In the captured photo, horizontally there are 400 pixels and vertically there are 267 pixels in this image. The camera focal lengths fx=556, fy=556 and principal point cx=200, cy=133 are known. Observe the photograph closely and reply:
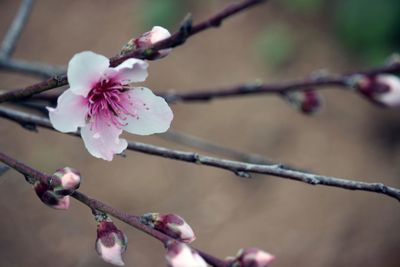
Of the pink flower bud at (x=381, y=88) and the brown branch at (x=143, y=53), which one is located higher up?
the pink flower bud at (x=381, y=88)

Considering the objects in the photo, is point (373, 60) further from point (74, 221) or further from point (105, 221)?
point (105, 221)

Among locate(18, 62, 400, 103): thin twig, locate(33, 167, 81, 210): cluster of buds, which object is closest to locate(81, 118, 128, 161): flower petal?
locate(33, 167, 81, 210): cluster of buds

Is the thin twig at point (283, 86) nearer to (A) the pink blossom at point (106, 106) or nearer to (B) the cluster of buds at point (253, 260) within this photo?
(A) the pink blossom at point (106, 106)

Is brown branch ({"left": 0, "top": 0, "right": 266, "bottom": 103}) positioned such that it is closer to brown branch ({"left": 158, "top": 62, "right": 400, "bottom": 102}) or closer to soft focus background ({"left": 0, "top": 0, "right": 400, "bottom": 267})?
brown branch ({"left": 158, "top": 62, "right": 400, "bottom": 102})

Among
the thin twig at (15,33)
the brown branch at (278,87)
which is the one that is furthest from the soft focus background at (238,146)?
the brown branch at (278,87)

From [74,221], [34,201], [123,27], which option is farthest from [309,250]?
[123,27]

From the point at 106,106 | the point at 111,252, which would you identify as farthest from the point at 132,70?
the point at 111,252
